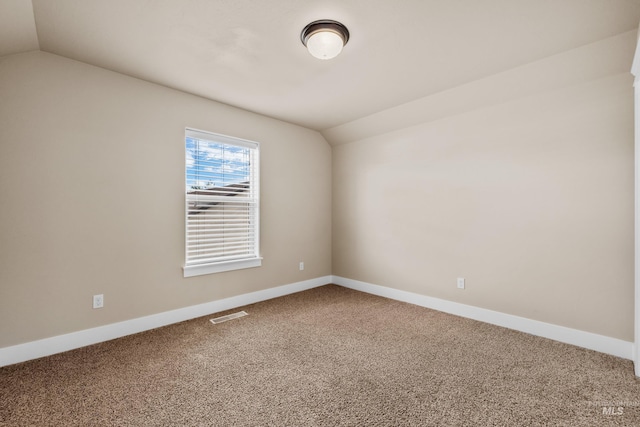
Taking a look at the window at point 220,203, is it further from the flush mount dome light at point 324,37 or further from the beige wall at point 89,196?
the flush mount dome light at point 324,37

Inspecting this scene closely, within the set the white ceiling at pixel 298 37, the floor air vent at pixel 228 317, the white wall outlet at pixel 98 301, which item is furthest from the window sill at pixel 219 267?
the white ceiling at pixel 298 37

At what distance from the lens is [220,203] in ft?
11.9

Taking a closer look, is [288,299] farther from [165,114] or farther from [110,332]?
[165,114]

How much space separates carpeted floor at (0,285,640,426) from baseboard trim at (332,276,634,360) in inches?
3.8

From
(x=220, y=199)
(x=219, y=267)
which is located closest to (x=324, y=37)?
(x=220, y=199)

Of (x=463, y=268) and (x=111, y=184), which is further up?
(x=111, y=184)

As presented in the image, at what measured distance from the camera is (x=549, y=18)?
1981mm

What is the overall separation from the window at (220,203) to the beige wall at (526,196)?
5.84 ft

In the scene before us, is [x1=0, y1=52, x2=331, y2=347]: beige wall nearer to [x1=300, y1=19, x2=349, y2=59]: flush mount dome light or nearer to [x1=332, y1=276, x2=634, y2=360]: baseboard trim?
[x1=300, y1=19, x2=349, y2=59]: flush mount dome light

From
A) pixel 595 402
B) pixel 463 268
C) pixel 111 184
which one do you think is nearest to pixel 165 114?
pixel 111 184

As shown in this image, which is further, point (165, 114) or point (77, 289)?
point (165, 114)

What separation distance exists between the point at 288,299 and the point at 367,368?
1959 millimetres

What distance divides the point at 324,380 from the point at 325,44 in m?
2.41

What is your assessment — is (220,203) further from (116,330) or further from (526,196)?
(526,196)
